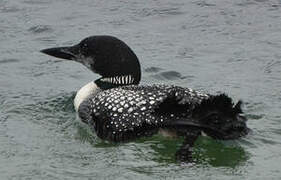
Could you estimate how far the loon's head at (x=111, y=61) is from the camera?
6.93m

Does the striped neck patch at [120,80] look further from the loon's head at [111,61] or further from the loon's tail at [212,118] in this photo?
the loon's tail at [212,118]

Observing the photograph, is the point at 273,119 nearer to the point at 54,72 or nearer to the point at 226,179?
the point at 226,179

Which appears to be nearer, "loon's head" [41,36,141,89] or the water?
the water

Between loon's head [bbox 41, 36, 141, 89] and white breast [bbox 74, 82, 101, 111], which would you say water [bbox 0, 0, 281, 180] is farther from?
loon's head [bbox 41, 36, 141, 89]

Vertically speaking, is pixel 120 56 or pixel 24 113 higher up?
pixel 120 56

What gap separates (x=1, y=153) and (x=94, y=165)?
775mm

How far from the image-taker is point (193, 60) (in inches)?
334

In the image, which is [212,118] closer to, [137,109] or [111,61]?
[137,109]

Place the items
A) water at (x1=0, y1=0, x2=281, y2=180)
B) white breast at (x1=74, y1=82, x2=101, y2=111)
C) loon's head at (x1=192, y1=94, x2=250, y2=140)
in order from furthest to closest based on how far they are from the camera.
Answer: white breast at (x1=74, y1=82, x2=101, y2=111)
water at (x1=0, y1=0, x2=281, y2=180)
loon's head at (x1=192, y1=94, x2=250, y2=140)

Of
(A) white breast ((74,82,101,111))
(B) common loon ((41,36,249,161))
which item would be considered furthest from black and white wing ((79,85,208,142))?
(A) white breast ((74,82,101,111))

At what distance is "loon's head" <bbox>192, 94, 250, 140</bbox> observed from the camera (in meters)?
5.78

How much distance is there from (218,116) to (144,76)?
239cm

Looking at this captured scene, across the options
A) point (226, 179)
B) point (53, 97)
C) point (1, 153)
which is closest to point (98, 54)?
point (53, 97)

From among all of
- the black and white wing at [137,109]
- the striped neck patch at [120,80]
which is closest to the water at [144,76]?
the black and white wing at [137,109]
